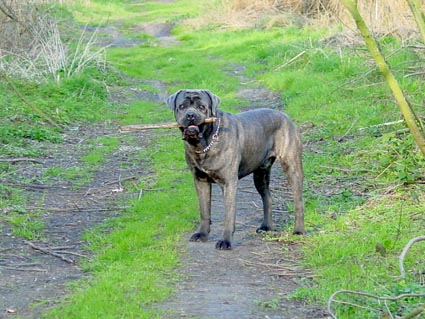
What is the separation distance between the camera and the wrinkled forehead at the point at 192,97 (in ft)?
24.9

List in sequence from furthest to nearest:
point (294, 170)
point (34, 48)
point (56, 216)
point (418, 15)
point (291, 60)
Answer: point (291, 60) < point (34, 48) < point (56, 216) < point (294, 170) < point (418, 15)

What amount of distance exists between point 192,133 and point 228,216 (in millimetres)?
867

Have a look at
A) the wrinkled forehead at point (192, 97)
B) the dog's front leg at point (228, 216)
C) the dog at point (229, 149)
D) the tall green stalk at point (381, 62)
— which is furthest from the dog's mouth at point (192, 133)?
the tall green stalk at point (381, 62)

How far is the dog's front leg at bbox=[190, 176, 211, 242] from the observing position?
8.02m

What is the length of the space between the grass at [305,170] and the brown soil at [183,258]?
18 centimetres

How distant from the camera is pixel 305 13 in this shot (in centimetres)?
2681

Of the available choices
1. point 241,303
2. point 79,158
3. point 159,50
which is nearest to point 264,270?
point 241,303

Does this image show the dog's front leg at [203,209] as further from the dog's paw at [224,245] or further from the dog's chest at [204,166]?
the dog's paw at [224,245]

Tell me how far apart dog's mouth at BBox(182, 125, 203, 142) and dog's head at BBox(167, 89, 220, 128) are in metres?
0.04

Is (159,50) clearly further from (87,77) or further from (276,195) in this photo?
(276,195)

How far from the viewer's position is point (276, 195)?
9.93 meters

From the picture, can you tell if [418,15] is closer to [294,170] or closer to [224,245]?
[224,245]

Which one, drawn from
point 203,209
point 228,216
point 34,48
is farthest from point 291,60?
point 228,216

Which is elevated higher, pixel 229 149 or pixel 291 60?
pixel 229 149
